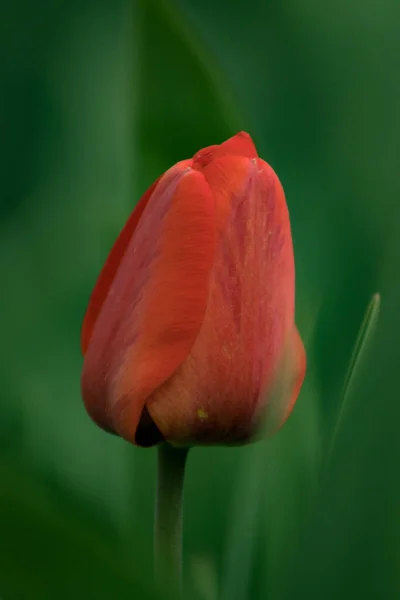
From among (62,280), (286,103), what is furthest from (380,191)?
(62,280)

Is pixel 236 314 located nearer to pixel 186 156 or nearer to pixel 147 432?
pixel 147 432

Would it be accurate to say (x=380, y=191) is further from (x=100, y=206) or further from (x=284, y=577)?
(x=284, y=577)

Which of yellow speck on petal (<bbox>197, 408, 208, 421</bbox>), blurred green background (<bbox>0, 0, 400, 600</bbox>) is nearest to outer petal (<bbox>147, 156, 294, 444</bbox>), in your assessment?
yellow speck on petal (<bbox>197, 408, 208, 421</bbox>)

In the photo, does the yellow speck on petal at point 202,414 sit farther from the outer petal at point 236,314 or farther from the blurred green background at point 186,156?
the blurred green background at point 186,156

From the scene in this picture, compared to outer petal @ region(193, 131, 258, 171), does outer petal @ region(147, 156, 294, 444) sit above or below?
below

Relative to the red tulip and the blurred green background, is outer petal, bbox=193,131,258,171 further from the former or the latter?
the blurred green background

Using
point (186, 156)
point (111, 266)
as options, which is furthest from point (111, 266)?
point (186, 156)

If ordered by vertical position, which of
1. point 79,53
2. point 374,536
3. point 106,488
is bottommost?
point 106,488
